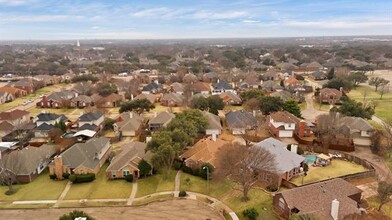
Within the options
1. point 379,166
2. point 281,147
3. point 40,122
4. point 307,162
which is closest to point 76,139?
point 40,122

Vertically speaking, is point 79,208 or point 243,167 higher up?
point 243,167

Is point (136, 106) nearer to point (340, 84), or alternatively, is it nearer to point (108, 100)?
point (108, 100)

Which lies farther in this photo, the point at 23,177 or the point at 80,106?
the point at 80,106

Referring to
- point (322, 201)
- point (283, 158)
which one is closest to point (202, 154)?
point (283, 158)

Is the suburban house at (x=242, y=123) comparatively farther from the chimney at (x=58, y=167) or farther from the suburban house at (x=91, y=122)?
the chimney at (x=58, y=167)

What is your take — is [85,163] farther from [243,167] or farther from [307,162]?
[307,162]

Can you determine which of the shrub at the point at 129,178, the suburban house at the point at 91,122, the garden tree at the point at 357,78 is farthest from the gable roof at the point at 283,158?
the garden tree at the point at 357,78

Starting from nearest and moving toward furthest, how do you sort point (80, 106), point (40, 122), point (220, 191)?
point (220, 191) → point (40, 122) → point (80, 106)

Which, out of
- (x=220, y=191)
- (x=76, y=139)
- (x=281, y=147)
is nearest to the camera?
(x=220, y=191)
